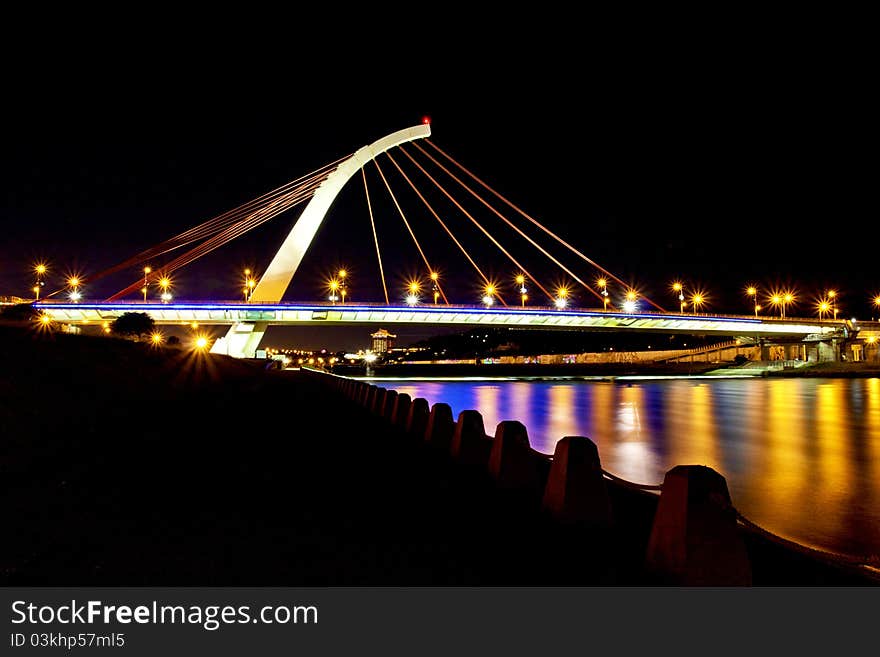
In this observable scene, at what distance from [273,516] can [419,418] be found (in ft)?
16.2

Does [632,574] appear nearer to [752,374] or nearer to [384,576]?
[384,576]

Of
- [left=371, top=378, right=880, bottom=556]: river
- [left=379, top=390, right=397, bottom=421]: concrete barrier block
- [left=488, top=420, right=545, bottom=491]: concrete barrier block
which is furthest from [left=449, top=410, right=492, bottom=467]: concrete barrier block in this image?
[left=379, top=390, right=397, bottom=421]: concrete barrier block

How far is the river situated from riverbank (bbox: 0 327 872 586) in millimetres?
2722

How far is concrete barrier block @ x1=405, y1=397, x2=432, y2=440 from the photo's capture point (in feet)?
32.0

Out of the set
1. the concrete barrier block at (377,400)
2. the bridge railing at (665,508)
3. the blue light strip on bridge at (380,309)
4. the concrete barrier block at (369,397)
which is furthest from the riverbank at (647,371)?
the bridge railing at (665,508)

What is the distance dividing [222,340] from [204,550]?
6292 centimetres

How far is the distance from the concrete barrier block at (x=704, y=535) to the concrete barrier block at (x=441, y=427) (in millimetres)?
5190

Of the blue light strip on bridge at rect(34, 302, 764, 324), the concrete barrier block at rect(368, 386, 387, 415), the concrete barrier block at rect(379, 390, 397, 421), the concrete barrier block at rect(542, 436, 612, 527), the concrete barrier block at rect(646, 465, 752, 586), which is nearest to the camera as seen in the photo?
the concrete barrier block at rect(646, 465, 752, 586)

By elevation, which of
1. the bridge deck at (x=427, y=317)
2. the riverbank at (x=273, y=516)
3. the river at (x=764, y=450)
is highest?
the bridge deck at (x=427, y=317)

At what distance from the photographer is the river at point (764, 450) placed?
659 centimetres

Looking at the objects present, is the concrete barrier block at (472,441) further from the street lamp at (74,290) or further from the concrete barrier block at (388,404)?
the street lamp at (74,290)

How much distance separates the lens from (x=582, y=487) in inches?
170

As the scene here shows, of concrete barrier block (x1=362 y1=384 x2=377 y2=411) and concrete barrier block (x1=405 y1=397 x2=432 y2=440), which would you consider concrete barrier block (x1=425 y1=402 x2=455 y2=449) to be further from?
concrete barrier block (x1=362 y1=384 x2=377 y2=411)

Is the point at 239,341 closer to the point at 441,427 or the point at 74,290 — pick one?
the point at 74,290
